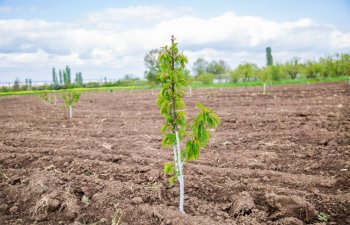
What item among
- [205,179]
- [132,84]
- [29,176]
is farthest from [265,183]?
[132,84]

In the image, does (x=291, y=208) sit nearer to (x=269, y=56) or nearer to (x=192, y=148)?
(x=192, y=148)

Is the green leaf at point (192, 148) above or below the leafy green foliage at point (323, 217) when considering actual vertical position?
above

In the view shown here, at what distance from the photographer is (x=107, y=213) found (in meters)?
3.74

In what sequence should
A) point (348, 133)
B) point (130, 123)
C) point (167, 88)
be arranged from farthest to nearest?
1. point (130, 123)
2. point (348, 133)
3. point (167, 88)

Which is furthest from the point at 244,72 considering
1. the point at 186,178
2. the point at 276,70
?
the point at 186,178

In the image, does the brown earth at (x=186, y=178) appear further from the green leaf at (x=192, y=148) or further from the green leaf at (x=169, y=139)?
the green leaf at (x=169, y=139)

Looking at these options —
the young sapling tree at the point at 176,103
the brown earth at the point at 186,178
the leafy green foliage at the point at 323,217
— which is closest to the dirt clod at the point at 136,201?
the brown earth at the point at 186,178

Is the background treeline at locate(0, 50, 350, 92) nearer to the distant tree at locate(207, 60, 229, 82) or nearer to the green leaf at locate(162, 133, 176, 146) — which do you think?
the distant tree at locate(207, 60, 229, 82)

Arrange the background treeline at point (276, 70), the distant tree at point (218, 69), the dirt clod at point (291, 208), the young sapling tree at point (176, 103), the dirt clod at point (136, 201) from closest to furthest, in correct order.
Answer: the young sapling tree at point (176, 103)
the dirt clod at point (291, 208)
the dirt clod at point (136, 201)
the background treeline at point (276, 70)
the distant tree at point (218, 69)

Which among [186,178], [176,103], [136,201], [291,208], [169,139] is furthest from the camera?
[186,178]

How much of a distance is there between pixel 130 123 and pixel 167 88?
810 cm

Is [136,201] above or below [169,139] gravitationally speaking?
below

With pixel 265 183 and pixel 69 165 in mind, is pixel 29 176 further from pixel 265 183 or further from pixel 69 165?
pixel 265 183

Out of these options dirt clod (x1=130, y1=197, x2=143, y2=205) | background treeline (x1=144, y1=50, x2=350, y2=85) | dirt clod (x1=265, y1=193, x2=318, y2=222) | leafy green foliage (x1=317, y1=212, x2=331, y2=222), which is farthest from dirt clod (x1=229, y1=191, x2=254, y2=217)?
background treeline (x1=144, y1=50, x2=350, y2=85)
